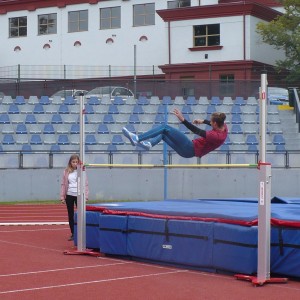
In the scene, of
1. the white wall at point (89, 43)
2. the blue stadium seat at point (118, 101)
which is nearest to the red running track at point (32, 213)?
the blue stadium seat at point (118, 101)

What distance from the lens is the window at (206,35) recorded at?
41.3 metres

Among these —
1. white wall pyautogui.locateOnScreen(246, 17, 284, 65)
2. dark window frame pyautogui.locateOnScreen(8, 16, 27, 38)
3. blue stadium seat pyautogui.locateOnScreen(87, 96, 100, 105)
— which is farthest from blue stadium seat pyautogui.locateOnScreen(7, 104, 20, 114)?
dark window frame pyautogui.locateOnScreen(8, 16, 27, 38)

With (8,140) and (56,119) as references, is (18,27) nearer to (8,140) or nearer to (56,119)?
(56,119)

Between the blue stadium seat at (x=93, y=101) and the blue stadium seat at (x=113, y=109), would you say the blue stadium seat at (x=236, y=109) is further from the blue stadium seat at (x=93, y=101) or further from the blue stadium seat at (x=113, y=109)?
the blue stadium seat at (x=93, y=101)

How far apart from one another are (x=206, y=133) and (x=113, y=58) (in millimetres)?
32807

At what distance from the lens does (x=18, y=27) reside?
48.3 meters

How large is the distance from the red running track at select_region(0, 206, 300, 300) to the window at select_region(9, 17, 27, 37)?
3562 centimetres

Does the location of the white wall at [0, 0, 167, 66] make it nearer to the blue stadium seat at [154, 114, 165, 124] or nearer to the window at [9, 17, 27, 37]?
the window at [9, 17, 27, 37]

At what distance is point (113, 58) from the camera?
45031mm

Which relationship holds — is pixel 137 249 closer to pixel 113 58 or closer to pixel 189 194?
pixel 189 194

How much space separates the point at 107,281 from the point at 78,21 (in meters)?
37.3

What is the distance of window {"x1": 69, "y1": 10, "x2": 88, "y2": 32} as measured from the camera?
46594 millimetres

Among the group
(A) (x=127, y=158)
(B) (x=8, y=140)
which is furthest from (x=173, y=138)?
(B) (x=8, y=140)

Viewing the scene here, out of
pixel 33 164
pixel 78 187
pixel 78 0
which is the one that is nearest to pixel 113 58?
pixel 78 0
